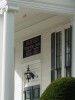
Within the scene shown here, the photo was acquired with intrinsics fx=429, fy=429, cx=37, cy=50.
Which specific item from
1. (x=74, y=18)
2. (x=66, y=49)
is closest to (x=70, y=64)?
(x=66, y=49)

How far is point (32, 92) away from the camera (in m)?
20.2

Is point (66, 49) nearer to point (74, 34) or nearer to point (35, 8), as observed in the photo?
point (74, 34)

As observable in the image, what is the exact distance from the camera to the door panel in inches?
779

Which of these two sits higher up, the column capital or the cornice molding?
the cornice molding

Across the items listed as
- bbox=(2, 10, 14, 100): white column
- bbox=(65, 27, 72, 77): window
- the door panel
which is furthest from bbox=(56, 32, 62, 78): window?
bbox=(2, 10, 14, 100): white column

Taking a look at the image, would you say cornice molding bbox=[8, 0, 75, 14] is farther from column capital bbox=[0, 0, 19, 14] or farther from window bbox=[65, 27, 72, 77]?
window bbox=[65, 27, 72, 77]

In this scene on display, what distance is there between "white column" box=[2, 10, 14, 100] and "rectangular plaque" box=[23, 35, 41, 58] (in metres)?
5.03

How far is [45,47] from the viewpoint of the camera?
63.3 ft

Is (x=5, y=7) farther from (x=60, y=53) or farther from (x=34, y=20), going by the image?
(x=34, y=20)

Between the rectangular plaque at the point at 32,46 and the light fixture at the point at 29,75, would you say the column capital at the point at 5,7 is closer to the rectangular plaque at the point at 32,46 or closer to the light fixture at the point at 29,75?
the rectangular plaque at the point at 32,46

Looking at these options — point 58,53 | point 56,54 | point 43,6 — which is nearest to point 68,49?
point 58,53

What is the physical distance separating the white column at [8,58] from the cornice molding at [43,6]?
40 centimetres

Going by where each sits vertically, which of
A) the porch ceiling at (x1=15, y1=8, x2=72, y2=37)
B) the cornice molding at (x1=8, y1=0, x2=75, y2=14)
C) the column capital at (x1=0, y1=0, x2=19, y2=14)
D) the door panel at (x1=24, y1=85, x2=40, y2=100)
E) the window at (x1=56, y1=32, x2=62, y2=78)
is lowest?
the door panel at (x1=24, y1=85, x2=40, y2=100)

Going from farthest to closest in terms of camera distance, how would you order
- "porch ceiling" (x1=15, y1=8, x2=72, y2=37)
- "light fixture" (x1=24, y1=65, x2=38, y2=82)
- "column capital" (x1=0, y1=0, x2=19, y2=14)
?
"light fixture" (x1=24, y1=65, x2=38, y2=82) → "porch ceiling" (x1=15, y1=8, x2=72, y2=37) → "column capital" (x1=0, y1=0, x2=19, y2=14)
